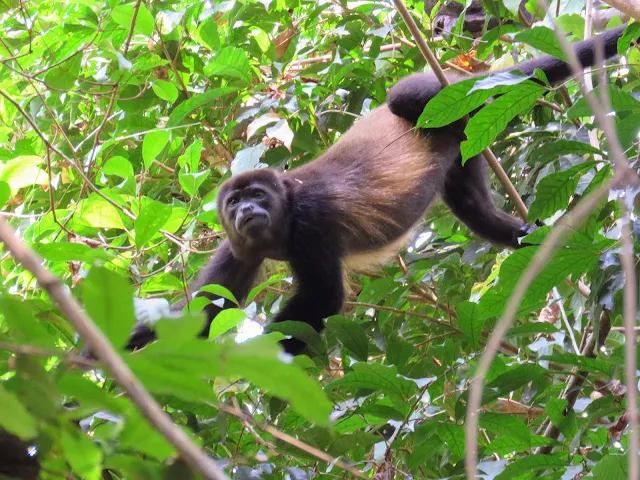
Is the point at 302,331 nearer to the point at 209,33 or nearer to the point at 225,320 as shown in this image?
the point at 225,320

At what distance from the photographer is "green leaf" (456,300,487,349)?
7.67 ft

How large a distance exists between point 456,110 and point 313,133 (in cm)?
238

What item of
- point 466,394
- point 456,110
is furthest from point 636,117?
point 466,394

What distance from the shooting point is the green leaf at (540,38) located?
2.09 meters

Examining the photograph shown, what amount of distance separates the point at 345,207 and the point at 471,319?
1.60m

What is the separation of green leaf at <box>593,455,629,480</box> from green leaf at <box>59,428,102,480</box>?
5.25ft

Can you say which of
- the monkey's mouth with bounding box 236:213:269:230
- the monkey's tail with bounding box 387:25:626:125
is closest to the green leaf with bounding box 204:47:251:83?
the monkey's mouth with bounding box 236:213:269:230

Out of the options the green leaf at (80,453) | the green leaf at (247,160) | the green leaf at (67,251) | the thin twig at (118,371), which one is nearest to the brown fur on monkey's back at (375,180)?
the green leaf at (247,160)

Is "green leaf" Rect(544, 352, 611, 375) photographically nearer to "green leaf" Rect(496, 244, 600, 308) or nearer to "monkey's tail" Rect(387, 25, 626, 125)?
"green leaf" Rect(496, 244, 600, 308)

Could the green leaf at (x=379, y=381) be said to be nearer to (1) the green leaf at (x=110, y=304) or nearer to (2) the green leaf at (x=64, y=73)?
(1) the green leaf at (x=110, y=304)

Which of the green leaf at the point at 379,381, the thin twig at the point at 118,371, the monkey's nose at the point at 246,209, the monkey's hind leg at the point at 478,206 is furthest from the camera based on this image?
the monkey's hind leg at the point at 478,206

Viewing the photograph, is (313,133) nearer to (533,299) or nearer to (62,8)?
(62,8)

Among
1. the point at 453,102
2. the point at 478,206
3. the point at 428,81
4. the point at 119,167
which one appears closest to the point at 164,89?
the point at 119,167

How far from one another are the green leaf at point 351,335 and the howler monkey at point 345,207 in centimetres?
96
